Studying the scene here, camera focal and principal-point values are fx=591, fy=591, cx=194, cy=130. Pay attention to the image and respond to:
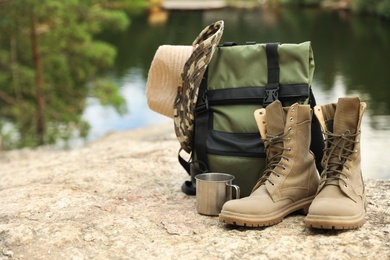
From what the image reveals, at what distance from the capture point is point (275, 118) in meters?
2.44

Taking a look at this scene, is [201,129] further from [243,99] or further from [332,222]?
[332,222]

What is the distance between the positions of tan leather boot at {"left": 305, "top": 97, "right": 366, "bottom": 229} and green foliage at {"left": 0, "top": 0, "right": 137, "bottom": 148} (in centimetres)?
768

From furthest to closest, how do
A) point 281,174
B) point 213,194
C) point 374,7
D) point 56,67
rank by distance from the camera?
point 374,7, point 56,67, point 213,194, point 281,174

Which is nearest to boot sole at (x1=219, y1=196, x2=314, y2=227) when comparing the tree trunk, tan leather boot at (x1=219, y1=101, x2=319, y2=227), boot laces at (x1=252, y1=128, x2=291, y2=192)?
tan leather boot at (x1=219, y1=101, x2=319, y2=227)

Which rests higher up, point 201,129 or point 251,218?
point 201,129

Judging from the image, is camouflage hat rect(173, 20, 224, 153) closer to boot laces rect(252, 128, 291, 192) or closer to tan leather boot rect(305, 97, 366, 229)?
boot laces rect(252, 128, 291, 192)

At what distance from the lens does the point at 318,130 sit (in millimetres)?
2609

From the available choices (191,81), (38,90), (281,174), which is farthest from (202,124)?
(38,90)

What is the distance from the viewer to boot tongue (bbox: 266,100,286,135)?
7.93ft

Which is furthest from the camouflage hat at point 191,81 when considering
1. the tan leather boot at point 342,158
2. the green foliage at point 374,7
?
the green foliage at point 374,7

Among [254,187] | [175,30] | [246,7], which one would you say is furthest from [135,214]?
[246,7]

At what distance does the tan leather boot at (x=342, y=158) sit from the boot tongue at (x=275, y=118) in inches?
5.8

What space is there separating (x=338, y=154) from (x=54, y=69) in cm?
971

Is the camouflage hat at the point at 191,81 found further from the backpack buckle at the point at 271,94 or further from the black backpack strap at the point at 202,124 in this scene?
the backpack buckle at the point at 271,94
